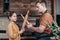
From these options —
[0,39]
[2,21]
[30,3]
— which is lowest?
[0,39]

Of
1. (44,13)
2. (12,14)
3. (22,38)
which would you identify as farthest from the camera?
(22,38)

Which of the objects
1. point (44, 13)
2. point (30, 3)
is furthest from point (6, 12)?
point (44, 13)

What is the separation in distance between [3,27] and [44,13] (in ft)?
6.30

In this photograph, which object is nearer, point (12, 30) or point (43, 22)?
point (43, 22)

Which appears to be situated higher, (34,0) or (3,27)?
(34,0)

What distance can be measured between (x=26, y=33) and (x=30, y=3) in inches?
29.5

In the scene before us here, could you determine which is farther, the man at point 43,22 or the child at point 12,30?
the child at point 12,30

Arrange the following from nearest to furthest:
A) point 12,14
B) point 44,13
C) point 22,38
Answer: point 44,13, point 12,14, point 22,38

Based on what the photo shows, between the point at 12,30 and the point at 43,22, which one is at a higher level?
the point at 43,22

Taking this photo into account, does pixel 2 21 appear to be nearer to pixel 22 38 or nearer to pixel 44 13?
pixel 22 38

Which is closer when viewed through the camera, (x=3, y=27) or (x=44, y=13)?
(x=44, y=13)

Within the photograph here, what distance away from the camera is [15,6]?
6.61 metres

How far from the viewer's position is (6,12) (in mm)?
6535

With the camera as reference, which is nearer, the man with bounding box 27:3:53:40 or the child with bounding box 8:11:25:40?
the man with bounding box 27:3:53:40
